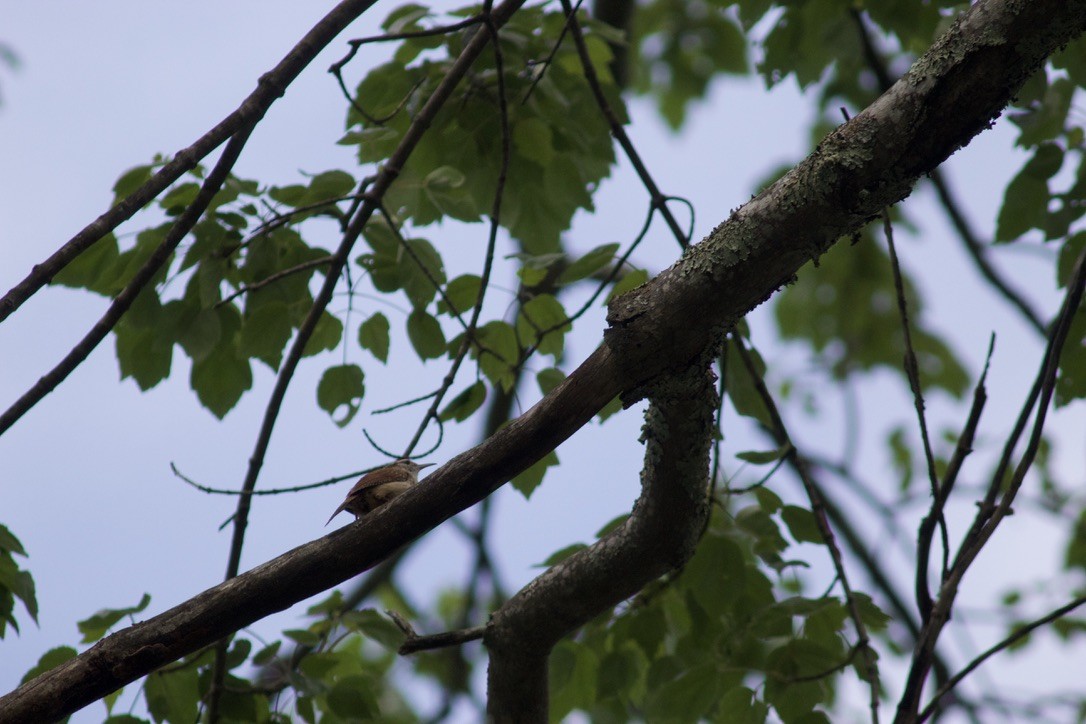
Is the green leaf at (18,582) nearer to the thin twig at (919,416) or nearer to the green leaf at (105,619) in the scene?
the green leaf at (105,619)

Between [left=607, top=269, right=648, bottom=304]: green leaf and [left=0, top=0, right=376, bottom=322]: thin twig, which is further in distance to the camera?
[left=607, top=269, right=648, bottom=304]: green leaf

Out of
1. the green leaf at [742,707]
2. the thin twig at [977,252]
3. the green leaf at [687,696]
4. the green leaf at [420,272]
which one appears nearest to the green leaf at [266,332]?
the green leaf at [420,272]

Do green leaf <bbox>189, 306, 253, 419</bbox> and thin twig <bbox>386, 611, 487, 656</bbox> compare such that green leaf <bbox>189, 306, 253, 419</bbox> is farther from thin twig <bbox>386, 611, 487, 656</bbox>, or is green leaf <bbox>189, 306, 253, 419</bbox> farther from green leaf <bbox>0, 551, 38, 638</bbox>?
thin twig <bbox>386, 611, 487, 656</bbox>

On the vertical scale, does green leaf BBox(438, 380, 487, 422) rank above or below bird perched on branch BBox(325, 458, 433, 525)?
above

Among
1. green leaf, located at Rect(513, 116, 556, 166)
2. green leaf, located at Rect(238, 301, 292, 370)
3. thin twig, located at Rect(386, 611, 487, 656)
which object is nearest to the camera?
thin twig, located at Rect(386, 611, 487, 656)

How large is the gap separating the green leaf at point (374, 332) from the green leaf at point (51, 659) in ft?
4.16

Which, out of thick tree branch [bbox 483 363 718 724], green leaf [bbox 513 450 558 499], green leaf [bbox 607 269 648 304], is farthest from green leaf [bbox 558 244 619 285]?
thick tree branch [bbox 483 363 718 724]

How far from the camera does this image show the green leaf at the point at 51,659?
2840 mm

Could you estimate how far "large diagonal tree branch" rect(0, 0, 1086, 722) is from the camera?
6.43ft

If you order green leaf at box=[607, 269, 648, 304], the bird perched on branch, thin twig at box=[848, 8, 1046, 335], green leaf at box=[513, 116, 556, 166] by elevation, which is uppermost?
thin twig at box=[848, 8, 1046, 335]

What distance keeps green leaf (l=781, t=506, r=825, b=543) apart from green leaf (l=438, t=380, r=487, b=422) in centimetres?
105

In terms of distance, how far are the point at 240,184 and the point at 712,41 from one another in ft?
16.4

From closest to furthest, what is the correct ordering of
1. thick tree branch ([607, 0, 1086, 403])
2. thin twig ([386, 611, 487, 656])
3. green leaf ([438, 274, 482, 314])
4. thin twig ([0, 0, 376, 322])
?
thick tree branch ([607, 0, 1086, 403])
thin twig ([0, 0, 376, 322])
thin twig ([386, 611, 487, 656])
green leaf ([438, 274, 482, 314])

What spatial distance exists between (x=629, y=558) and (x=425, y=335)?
3.64 ft
